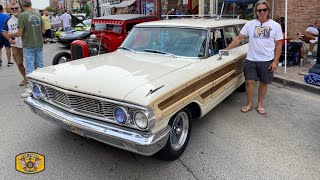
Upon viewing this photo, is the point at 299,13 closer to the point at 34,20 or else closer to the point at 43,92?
the point at 34,20

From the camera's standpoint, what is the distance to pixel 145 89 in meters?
2.83

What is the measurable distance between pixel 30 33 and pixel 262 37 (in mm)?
4269

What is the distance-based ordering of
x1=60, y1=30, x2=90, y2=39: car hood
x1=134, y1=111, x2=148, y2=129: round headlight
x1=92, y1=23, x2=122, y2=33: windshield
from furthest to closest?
1. x1=60, y1=30, x2=90, y2=39: car hood
2. x1=92, y1=23, x2=122, y2=33: windshield
3. x1=134, y1=111, x2=148, y2=129: round headlight

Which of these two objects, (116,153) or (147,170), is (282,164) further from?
(116,153)

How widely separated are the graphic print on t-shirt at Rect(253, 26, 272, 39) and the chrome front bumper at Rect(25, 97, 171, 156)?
2.43 meters

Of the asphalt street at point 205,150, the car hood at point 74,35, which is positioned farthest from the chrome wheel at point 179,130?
the car hood at point 74,35

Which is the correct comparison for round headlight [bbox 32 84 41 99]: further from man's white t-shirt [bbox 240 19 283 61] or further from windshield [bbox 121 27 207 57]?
man's white t-shirt [bbox 240 19 283 61]

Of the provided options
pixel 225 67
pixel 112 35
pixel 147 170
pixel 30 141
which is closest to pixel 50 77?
pixel 30 141

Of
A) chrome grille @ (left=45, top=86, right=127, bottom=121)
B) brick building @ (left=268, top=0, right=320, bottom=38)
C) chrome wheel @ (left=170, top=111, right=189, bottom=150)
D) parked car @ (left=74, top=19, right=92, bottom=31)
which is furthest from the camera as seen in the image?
parked car @ (left=74, top=19, right=92, bottom=31)

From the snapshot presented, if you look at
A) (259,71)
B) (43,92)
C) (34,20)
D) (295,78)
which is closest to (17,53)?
(34,20)

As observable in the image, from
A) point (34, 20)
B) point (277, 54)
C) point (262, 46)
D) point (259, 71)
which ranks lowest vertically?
point (259, 71)

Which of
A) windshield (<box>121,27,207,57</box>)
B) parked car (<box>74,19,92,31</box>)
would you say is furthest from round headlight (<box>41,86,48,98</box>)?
parked car (<box>74,19,92,31</box>)

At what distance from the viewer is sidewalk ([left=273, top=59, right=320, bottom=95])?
6.14 m

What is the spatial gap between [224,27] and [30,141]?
3.48 meters
